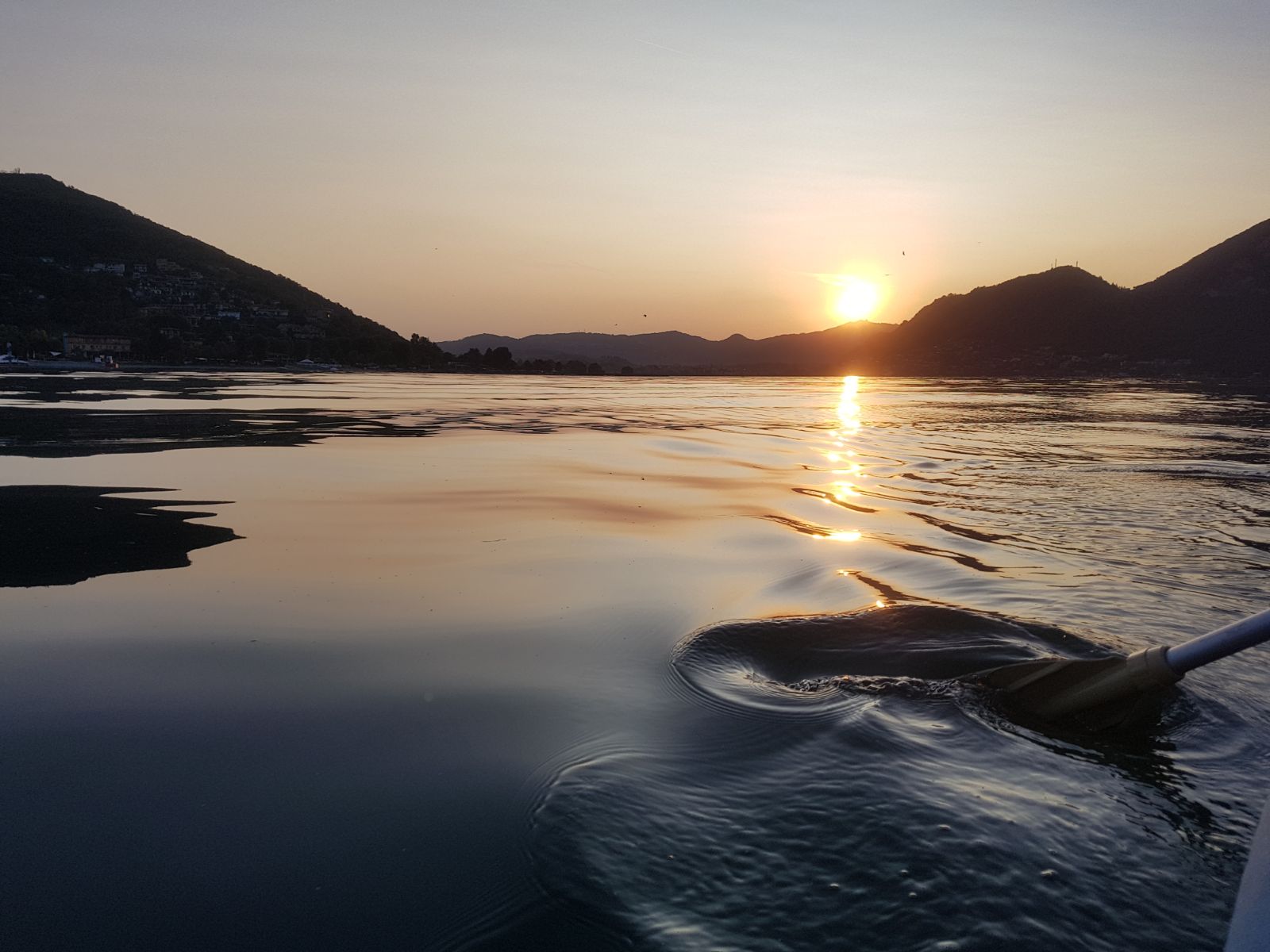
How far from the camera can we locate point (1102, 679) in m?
5.48

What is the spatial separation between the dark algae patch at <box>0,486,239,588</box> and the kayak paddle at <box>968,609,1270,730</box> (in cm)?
872

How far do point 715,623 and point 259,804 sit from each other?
4213 millimetres

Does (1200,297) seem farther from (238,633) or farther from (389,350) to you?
(238,633)

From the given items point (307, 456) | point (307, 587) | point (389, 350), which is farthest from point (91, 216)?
point (307, 587)

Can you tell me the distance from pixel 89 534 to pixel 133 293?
173060 mm

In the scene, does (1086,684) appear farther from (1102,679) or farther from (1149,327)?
(1149,327)

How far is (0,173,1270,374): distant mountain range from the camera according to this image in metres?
140

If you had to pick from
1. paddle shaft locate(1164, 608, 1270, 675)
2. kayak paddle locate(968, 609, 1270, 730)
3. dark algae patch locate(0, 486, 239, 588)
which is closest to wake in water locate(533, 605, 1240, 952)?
kayak paddle locate(968, 609, 1270, 730)

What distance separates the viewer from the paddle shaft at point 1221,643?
428cm

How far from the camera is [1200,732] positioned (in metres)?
5.49

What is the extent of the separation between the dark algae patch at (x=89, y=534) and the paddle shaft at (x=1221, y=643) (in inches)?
377

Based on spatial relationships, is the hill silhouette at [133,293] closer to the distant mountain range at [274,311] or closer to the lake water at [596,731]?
the distant mountain range at [274,311]

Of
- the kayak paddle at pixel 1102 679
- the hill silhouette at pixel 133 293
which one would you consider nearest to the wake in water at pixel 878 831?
the kayak paddle at pixel 1102 679

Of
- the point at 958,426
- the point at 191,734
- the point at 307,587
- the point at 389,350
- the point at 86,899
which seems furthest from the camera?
the point at 389,350
